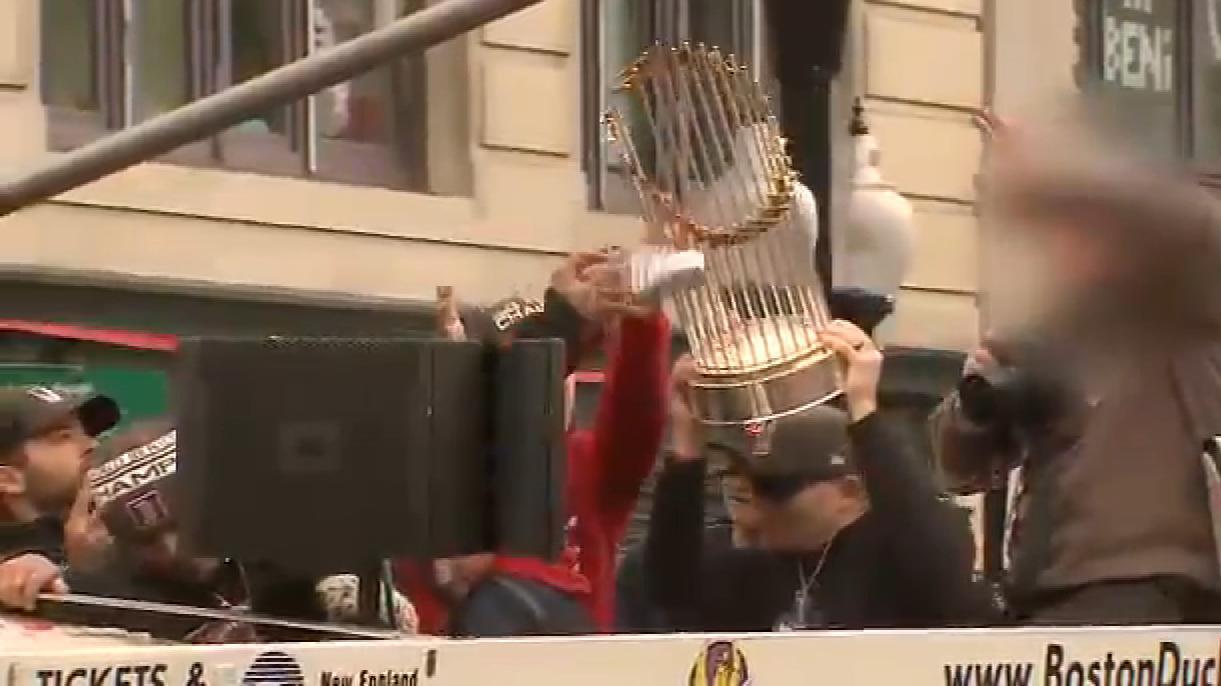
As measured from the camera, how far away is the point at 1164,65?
21.1 ft

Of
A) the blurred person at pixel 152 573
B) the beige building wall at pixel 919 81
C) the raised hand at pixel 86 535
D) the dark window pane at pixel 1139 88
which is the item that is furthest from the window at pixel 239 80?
the blurred person at pixel 152 573

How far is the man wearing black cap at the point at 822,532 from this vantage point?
4.24 metres

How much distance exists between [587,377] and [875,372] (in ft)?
7.83

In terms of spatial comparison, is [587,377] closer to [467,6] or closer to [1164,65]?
[1164,65]

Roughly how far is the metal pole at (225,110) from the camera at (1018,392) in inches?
40.6

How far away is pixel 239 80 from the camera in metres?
11.8

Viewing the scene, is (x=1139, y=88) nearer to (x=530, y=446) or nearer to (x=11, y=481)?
(x=530, y=446)

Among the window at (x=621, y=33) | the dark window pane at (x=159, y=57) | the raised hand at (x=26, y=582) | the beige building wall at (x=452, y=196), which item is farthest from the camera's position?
the window at (x=621, y=33)

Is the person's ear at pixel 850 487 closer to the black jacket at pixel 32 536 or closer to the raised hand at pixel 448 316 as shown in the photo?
the raised hand at pixel 448 316

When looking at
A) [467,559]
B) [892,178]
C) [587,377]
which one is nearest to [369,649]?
[467,559]

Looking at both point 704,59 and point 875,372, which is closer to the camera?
point 875,372

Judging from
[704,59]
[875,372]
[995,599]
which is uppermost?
[704,59]

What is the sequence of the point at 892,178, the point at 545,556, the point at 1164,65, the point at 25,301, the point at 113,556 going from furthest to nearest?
the point at 892,178, the point at 25,301, the point at 1164,65, the point at 113,556, the point at 545,556

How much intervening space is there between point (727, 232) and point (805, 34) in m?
0.69
